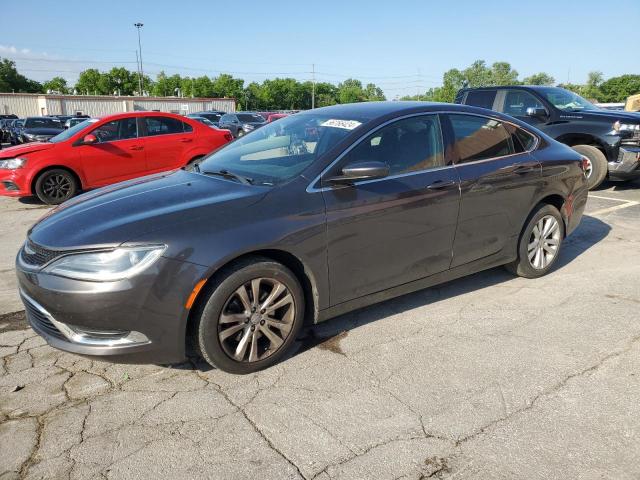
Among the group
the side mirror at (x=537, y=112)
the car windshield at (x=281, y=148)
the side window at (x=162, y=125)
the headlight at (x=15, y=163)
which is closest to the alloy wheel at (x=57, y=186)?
the headlight at (x=15, y=163)

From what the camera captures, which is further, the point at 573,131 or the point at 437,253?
the point at 573,131

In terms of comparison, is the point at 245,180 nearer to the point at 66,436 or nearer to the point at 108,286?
the point at 108,286

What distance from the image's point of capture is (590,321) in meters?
3.98

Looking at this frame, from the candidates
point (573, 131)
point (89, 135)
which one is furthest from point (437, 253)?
point (89, 135)

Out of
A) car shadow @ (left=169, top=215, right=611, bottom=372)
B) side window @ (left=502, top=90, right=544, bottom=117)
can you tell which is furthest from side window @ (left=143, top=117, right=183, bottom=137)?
car shadow @ (left=169, top=215, right=611, bottom=372)

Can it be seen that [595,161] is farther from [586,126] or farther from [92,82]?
[92,82]

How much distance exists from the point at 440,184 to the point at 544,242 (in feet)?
5.30

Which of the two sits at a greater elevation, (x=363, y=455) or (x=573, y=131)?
(x=573, y=131)

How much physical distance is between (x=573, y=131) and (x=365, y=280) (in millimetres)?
7090

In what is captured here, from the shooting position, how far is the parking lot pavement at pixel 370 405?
242cm

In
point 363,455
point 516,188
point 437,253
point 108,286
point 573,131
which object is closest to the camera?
point 363,455

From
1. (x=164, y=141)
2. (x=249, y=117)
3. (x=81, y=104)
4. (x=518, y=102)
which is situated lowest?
(x=164, y=141)

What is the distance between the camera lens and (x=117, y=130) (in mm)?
9258

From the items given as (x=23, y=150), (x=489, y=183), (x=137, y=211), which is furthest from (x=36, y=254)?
(x=23, y=150)
